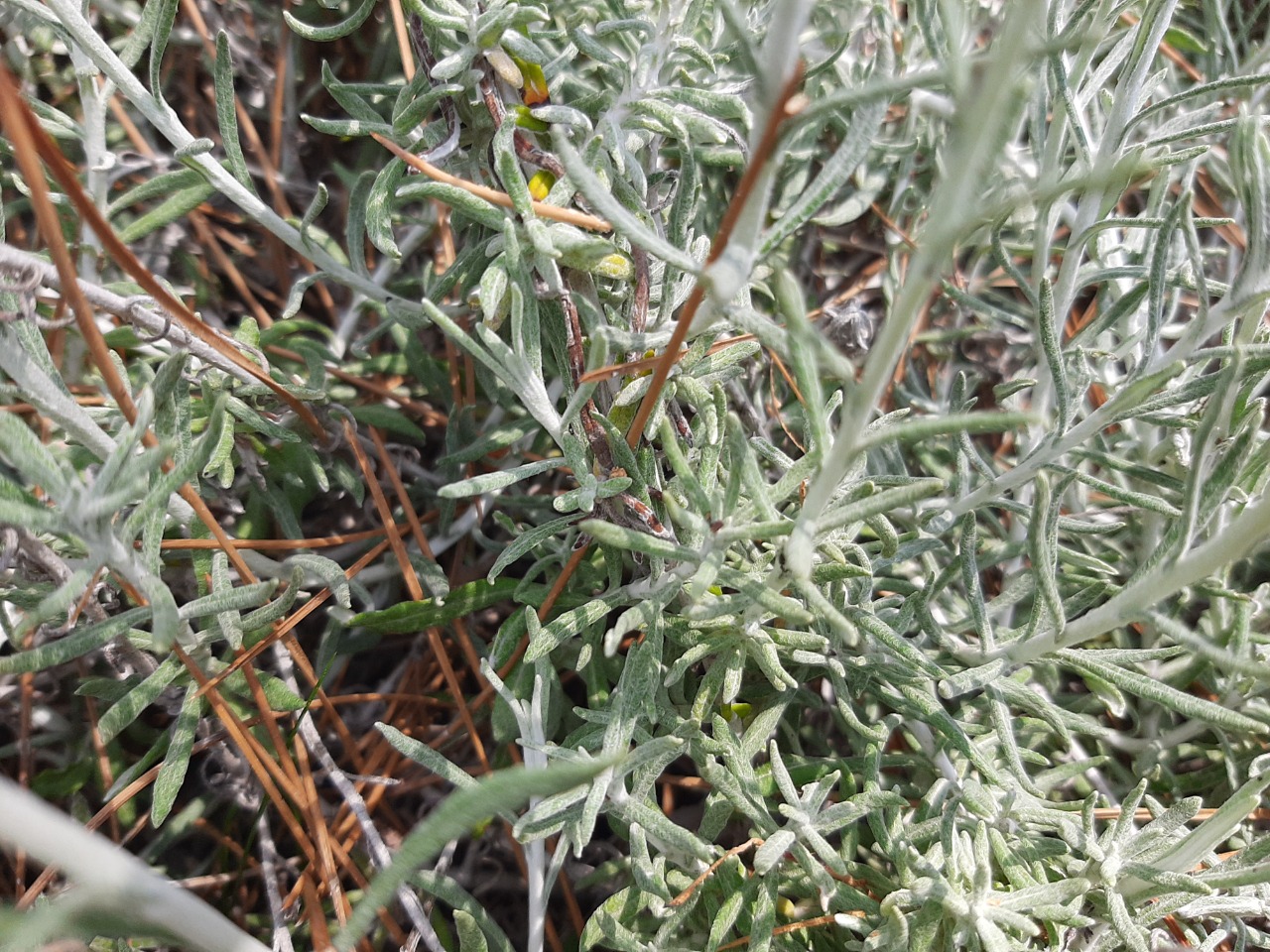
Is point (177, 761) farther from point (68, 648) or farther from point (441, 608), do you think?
point (441, 608)

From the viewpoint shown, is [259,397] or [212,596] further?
[259,397]

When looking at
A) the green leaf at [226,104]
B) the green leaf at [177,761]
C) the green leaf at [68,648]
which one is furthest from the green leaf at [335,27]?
the green leaf at [177,761]

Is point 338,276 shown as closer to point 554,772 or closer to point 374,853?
point 374,853

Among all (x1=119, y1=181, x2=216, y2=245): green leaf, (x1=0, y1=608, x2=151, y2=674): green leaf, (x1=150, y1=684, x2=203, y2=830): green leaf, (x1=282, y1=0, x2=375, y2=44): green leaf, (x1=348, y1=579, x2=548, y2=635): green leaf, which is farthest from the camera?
(x1=119, y1=181, x2=216, y2=245): green leaf

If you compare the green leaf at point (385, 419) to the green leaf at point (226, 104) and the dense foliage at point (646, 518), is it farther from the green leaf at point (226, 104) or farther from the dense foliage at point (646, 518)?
the green leaf at point (226, 104)

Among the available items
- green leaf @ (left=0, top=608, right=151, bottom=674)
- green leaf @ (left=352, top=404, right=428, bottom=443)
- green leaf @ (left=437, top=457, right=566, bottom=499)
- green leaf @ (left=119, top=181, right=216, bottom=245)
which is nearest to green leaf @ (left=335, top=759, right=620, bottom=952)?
green leaf @ (left=437, top=457, right=566, bottom=499)

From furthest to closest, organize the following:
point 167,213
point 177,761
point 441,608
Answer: point 167,213
point 441,608
point 177,761

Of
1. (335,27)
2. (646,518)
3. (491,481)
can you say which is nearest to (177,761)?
(491,481)

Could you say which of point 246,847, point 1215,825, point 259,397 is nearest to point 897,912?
point 1215,825

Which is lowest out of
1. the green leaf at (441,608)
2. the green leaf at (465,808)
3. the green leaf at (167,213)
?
the green leaf at (441,608)

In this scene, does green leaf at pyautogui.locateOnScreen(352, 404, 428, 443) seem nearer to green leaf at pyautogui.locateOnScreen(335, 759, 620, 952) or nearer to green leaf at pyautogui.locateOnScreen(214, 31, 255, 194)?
green leaf at pyautogui.locateOnScreen(214, 31, 255, 194)

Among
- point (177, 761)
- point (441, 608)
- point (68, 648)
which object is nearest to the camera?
point (68, 648)

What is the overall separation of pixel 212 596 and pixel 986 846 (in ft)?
3.95

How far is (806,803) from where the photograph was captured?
4.25ft
